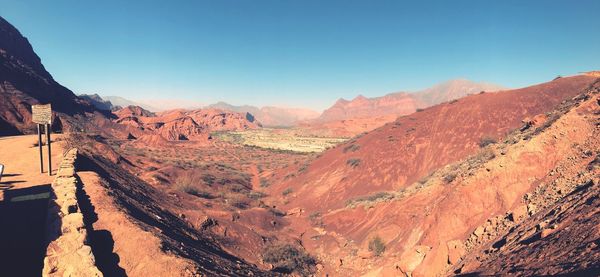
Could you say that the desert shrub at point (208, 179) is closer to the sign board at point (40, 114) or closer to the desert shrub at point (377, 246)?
the sign board at point (40, 114)

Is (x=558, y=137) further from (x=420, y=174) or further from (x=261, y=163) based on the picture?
(x=261, y=163)

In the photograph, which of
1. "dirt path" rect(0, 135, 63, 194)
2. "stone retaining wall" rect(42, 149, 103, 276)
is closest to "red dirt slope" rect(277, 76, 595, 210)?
"dirt path" rect(0, 135, 63, 194)

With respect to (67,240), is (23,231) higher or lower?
lower

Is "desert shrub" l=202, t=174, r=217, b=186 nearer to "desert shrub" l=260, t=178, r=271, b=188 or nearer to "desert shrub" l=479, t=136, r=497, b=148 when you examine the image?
"desert shrub" l=260, t=178, r=271, b=188

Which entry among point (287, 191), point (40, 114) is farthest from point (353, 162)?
point (40, 114)

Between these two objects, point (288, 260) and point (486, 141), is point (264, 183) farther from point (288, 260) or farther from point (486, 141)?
point (288, 260)

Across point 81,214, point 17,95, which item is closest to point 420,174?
point 81,214
